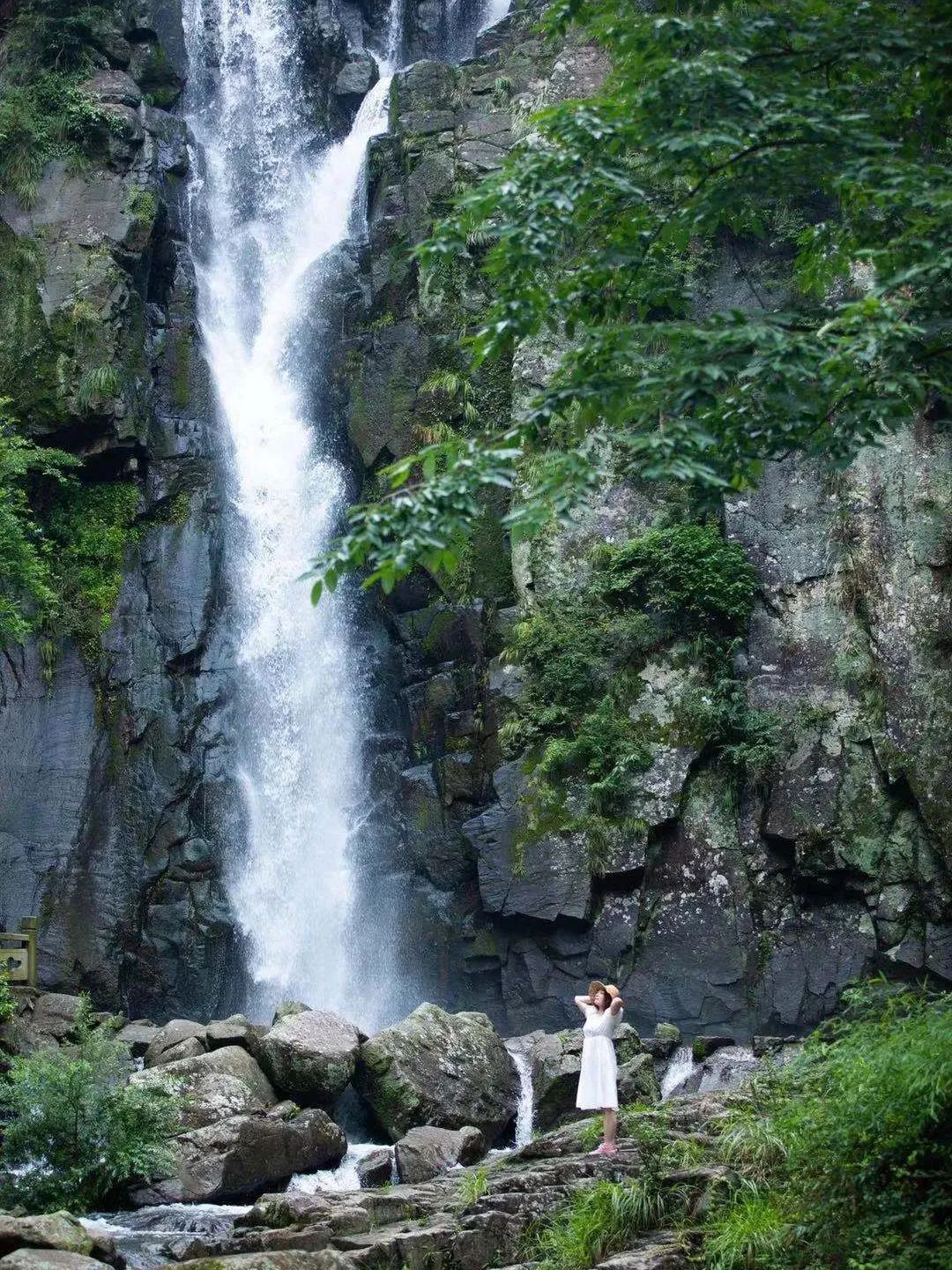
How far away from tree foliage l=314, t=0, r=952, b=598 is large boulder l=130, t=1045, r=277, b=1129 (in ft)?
31.4

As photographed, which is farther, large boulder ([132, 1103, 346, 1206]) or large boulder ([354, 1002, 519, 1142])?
large boulder ([354, 1002, 519, 1142])

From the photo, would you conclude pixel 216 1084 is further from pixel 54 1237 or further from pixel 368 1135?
pixel 54 1237

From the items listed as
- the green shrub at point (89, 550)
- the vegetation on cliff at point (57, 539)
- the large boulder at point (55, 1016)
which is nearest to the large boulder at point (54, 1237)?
the large boulder at point (55, 1016)

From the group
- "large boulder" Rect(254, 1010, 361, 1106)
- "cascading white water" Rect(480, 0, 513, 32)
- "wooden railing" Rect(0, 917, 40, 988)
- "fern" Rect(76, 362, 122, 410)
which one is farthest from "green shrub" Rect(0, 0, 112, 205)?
"large boulder" Rect(254, 1010, 361, 1106)

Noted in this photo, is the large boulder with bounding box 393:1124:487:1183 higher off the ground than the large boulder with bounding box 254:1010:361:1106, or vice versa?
the large boulder with bounding box 254:1010:361:1106

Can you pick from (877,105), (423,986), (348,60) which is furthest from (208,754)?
(348,60)

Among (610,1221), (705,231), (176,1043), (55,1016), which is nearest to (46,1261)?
(610,1221)

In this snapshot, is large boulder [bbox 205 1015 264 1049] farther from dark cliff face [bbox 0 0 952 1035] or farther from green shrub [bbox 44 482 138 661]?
green shrub [bbox 44 482 138 661]

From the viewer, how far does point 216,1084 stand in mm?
14648

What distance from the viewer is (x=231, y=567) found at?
2383cm

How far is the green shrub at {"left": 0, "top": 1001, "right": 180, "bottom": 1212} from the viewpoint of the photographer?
12.6 meters

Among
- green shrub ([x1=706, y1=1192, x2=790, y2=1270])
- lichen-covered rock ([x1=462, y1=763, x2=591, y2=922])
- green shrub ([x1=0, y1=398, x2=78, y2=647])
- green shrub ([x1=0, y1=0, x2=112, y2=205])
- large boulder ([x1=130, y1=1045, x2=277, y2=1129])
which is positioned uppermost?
green shrub ([x1=0, y1=0, x2=112, y2=205])

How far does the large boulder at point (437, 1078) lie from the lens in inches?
600

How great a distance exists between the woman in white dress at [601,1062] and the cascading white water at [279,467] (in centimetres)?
1042
